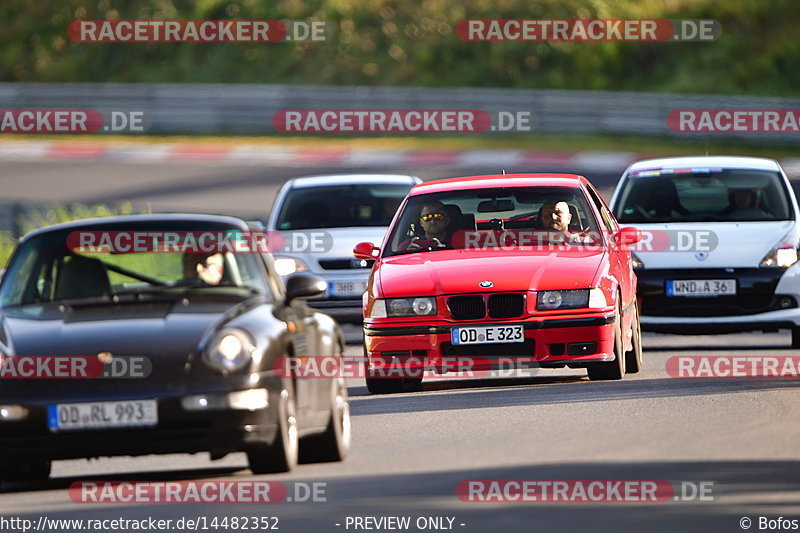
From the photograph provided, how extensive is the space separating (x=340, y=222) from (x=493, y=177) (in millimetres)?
5221

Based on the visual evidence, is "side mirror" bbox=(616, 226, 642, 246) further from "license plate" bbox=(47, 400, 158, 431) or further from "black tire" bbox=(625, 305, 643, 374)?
"license plate" bbox=(47, 400, 158, 431)

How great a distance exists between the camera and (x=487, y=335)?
1396cm

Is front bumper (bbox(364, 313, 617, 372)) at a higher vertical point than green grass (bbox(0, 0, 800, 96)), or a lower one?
lower

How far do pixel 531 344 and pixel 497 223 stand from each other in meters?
1.57

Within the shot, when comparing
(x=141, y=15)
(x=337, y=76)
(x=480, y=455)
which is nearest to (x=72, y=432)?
(x=480, y=455)

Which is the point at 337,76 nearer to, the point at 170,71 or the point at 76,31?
the point at 170,71

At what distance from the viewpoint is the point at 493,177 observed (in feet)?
51.0

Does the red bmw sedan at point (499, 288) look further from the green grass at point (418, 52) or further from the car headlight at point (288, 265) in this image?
the green grass at point (418, 52)

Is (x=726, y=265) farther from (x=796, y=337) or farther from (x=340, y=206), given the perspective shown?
(x=340, y=206)

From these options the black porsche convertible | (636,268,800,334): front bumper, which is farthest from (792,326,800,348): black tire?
the black porsche convertible

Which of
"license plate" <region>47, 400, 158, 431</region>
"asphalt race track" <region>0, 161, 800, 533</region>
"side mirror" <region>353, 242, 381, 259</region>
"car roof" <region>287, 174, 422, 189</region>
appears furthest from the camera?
"car roof" <region>287, 174, 422, 189</region>

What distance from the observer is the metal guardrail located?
42000mm

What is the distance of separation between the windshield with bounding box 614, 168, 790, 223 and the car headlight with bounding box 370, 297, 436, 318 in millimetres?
4772

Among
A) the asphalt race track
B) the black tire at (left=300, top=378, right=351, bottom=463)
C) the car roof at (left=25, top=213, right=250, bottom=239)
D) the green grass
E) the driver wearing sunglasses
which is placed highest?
the green grass
